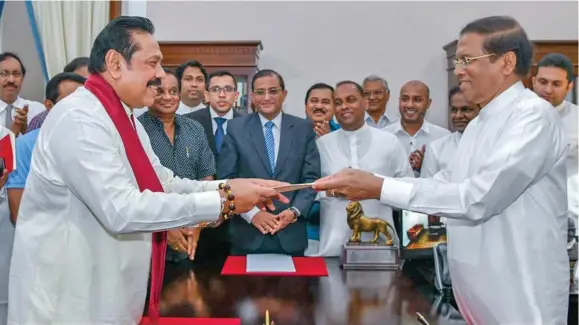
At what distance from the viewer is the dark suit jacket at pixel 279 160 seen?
3.29 meters

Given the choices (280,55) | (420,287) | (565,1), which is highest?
(565,1)

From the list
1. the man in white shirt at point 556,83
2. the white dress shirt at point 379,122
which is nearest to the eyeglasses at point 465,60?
the man in white shirt at point 556,83

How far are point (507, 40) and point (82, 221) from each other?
1383 mm

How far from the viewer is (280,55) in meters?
6.65

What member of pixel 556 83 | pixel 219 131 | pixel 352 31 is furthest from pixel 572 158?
pixel 352 31

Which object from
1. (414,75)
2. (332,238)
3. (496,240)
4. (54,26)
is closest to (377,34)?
(414,75)

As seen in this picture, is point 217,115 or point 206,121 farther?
point 217,115

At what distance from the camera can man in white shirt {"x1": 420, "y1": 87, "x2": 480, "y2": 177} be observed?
3682 mm

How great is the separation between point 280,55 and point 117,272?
518cm

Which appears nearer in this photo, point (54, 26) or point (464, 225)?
point (464, 225)

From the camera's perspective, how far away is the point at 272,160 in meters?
3.50

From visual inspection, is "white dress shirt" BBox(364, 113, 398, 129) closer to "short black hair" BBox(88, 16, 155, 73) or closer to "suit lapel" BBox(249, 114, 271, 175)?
"suit lapel" BBox(249, 114, 271, 175)

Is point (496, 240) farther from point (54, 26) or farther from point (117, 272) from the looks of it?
point (54, 26)

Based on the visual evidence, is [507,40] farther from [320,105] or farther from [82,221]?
[320,105]
